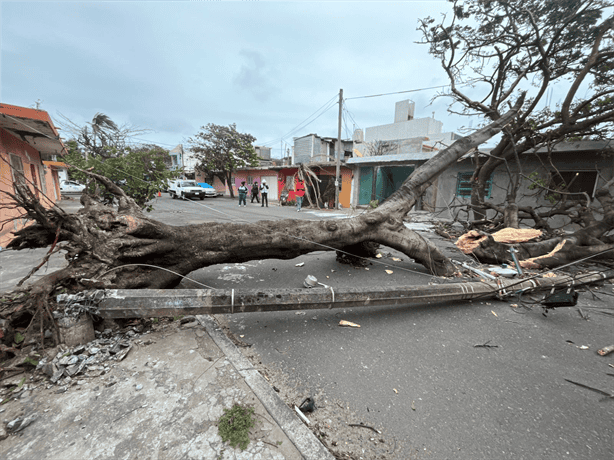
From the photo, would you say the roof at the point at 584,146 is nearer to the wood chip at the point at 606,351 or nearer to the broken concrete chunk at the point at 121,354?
the wood chip at the point at 606,351

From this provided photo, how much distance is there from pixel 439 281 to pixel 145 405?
4.49 meters

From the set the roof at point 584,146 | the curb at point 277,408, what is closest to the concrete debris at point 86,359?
the curb at point 277,408

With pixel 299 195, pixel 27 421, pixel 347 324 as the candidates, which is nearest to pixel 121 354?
pixel 27 421

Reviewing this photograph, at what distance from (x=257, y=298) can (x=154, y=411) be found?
1193 millimetres

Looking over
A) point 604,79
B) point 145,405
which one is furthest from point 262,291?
point 604,79

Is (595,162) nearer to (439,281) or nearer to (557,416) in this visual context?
(439,281)

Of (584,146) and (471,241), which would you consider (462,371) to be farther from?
(584,146)

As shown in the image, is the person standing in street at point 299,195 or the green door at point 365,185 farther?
the green door at point 365,185

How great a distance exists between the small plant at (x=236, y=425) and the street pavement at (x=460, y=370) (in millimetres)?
560

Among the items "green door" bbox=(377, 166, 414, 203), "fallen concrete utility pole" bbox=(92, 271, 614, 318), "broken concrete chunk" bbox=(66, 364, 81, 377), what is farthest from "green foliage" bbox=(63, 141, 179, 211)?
"green door" bbox=(377, 166, 414, 203)

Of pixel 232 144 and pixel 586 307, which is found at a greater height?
pixel 232 144

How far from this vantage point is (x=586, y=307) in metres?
3.64

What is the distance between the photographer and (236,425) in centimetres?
168

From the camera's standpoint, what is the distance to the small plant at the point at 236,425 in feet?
5.24
